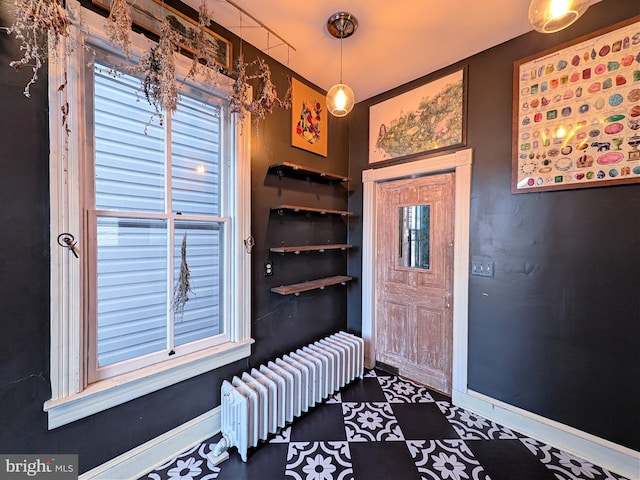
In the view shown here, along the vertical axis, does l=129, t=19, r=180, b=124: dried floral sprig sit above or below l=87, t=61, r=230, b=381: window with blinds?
above

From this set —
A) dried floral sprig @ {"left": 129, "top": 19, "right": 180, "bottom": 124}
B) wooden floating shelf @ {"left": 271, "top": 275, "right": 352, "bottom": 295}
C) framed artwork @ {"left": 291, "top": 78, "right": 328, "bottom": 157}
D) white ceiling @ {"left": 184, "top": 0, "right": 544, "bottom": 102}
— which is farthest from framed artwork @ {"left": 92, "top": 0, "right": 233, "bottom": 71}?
wooden floating shelf @ {"left": 271, "top": 275, "right": 352, "bottom": 295}

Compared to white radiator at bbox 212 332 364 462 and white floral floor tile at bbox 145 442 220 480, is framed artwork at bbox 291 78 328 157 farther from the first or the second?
white floral floor tile at bbox 145 442 220 480

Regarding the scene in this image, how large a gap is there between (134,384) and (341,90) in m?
2.12

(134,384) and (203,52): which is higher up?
(203,52)

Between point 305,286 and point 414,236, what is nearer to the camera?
point 305,286

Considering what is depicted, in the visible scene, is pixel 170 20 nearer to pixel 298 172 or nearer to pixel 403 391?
pixel 298 172

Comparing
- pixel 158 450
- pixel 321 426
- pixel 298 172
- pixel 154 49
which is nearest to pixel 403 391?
pixel 321 426

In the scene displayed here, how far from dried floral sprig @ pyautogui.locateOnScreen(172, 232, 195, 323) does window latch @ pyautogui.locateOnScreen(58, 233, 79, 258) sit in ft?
1.70

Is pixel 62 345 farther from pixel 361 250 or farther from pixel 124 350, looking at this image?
pixel 361 250

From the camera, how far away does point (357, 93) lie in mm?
2678

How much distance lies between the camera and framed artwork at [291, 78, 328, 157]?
7.59 ft

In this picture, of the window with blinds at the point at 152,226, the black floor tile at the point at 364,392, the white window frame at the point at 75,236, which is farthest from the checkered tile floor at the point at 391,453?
the window with blinds at the point at 152,226

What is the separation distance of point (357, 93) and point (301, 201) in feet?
4.34

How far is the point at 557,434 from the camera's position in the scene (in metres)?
1.72
